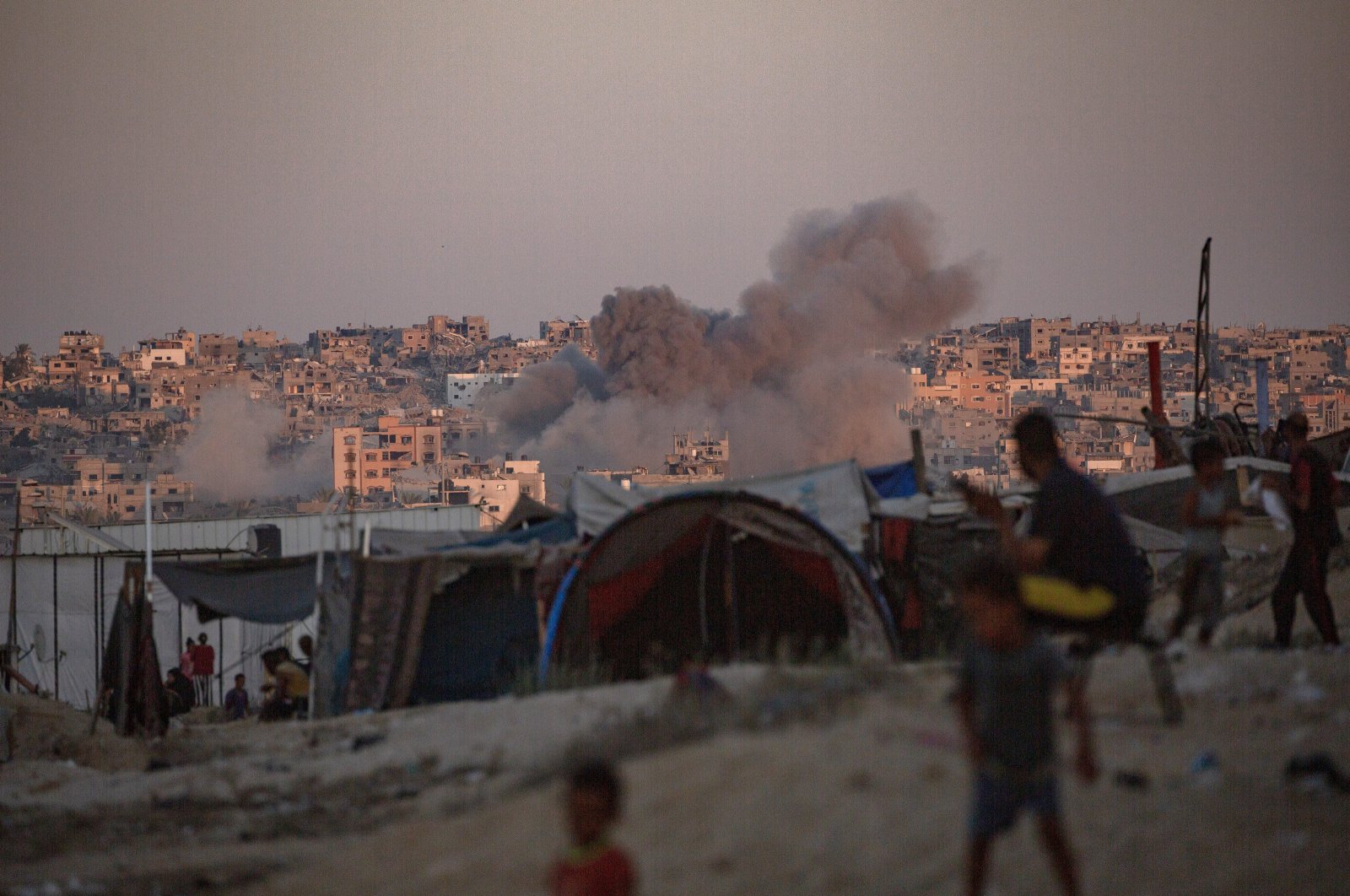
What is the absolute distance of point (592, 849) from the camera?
4254 millimetres

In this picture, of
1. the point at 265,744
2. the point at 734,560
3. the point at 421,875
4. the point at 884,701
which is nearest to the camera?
the point at 421,875

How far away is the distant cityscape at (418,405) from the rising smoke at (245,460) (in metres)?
0.28

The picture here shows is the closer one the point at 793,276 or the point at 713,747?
the point at 713,747

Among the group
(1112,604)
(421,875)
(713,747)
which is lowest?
(421,875)

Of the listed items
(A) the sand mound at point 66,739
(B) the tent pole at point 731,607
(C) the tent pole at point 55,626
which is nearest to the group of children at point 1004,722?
(B) the tent pole at point 731,607

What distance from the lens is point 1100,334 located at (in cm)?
15875

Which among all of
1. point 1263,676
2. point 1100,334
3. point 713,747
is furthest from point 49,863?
point 1100,334

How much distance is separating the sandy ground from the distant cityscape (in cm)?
7263

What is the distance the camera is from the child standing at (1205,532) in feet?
23.9

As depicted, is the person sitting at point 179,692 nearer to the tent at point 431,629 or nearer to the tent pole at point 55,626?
the tent at point 431,629

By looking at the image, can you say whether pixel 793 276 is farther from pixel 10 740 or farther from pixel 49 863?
pixel 49 863

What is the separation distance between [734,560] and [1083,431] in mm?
115016

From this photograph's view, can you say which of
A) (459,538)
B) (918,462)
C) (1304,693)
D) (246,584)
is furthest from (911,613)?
(1304,693)

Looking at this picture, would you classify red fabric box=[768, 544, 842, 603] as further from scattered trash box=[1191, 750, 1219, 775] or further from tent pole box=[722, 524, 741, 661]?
scattered trash box=[1191, 750, 1219, 775]
